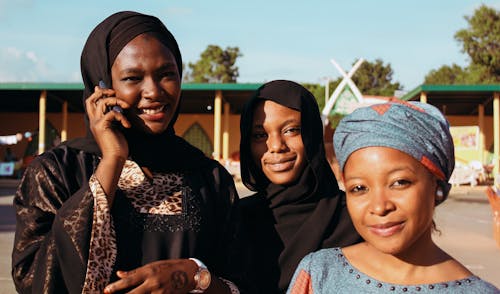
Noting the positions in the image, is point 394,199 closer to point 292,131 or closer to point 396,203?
point 396,203

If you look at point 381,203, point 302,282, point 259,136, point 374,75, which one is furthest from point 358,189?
point 374,75

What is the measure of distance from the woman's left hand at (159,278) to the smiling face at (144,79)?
478mm

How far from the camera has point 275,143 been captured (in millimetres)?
2490

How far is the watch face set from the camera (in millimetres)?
1809

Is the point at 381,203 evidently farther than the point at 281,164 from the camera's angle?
No

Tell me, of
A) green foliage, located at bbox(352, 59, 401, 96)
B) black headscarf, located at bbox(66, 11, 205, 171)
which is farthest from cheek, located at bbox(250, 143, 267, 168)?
green foliage, located at bbox(352, 59, 401, 96)

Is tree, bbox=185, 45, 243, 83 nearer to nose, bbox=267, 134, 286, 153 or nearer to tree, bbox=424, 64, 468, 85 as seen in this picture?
tree, bbox=424, 64, 468, 85

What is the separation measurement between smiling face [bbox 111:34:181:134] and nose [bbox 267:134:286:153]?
2.20 feet

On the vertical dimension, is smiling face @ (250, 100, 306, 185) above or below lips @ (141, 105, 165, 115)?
below

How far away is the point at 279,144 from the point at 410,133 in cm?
86

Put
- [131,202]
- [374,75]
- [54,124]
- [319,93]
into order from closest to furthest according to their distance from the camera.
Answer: [131,202], [54,124], [319,93], [374,75]

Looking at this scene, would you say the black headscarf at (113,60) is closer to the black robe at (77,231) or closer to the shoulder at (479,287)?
the black robe at (77,231)

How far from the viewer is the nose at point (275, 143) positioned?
2480 mm

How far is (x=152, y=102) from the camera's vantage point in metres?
1.91
